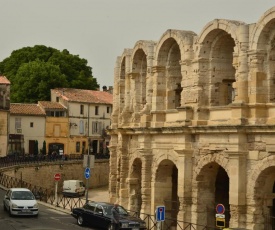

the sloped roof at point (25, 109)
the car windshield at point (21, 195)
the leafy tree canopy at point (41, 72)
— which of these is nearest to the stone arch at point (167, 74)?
the car windshield at point (21, 195)

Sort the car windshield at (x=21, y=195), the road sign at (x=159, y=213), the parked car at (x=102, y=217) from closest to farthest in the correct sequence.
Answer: the road sign at (x=159, y=213), the parked car at (x=102, y=217), the car windshield at (x=21, y=195)

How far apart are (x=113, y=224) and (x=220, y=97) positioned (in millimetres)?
8428

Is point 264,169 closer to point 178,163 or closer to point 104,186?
point 178,163

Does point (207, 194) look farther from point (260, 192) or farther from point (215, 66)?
point (215, 66)

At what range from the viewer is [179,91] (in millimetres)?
35594

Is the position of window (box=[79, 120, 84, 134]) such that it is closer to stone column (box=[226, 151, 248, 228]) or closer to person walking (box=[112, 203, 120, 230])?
person walking (box=[112, 203, 120, 230])

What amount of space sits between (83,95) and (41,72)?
20.3 feet

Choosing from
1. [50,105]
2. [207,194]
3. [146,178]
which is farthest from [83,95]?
[207,194]

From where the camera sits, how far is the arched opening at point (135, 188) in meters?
38.2

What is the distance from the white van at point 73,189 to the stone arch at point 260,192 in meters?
32.1

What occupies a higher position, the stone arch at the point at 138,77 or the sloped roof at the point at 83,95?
the sloped roof at the point at 83,95

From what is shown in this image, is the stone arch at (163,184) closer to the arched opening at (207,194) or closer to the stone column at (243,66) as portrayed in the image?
the arched opening at (207,194)

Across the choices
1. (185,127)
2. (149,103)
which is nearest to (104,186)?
(149,103)

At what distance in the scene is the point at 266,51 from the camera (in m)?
28.1
